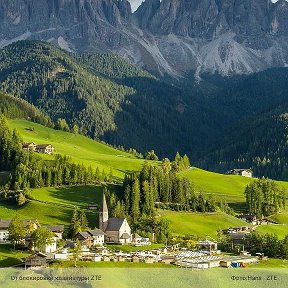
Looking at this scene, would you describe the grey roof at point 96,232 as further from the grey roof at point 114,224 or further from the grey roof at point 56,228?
the grey roof at point 56,228

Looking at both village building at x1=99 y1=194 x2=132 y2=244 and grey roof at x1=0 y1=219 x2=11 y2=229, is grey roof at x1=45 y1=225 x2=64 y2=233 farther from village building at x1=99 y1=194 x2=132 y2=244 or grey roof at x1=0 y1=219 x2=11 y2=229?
village building at x1=99 y1=194 x2=132 y2=244

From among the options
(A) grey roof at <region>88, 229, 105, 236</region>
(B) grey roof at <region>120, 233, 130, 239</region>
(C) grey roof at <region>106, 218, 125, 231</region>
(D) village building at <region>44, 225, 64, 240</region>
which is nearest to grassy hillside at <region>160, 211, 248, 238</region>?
(C) grey roof at <region>106, 218, 125, 231</region>

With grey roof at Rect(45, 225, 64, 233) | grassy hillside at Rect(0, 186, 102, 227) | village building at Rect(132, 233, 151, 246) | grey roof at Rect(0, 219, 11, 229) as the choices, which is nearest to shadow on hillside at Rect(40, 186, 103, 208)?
grassy hillside at Rect(0, 186, 102, 227)

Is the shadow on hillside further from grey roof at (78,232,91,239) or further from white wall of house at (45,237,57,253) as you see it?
white wall of house at (45,237,57,253)

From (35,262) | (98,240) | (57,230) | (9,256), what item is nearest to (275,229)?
(98,240)

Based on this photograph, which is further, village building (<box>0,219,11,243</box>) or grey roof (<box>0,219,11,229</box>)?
grey roof (<box>0,219,11,229</box>)

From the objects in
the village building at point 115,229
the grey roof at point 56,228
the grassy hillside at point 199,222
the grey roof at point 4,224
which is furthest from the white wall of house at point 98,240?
the grassy hillside at point 199,222

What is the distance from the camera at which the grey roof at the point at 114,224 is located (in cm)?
15888

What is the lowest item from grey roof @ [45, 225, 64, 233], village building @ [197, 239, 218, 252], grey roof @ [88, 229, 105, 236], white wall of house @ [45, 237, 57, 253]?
white wall of house @ [45, 237, 57, 253]

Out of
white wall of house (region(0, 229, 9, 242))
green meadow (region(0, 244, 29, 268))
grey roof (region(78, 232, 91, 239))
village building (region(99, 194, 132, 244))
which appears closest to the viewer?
green meadow (region(0, 244, 29, 268))

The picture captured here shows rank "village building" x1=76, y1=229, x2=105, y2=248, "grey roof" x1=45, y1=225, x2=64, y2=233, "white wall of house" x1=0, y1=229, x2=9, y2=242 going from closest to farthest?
1. "village building" x1=76, y1=229, x2=105, y2=248
2. "white wall of house" x1=0, y1=229, x2=9, y2=242
3. "grey roof" x1=45, y1=225, x2=64, y2=233

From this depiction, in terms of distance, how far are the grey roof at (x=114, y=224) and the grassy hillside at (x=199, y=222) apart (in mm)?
16829

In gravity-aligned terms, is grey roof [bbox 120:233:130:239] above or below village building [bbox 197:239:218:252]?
above

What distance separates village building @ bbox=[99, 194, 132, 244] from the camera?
15800 centimetres
